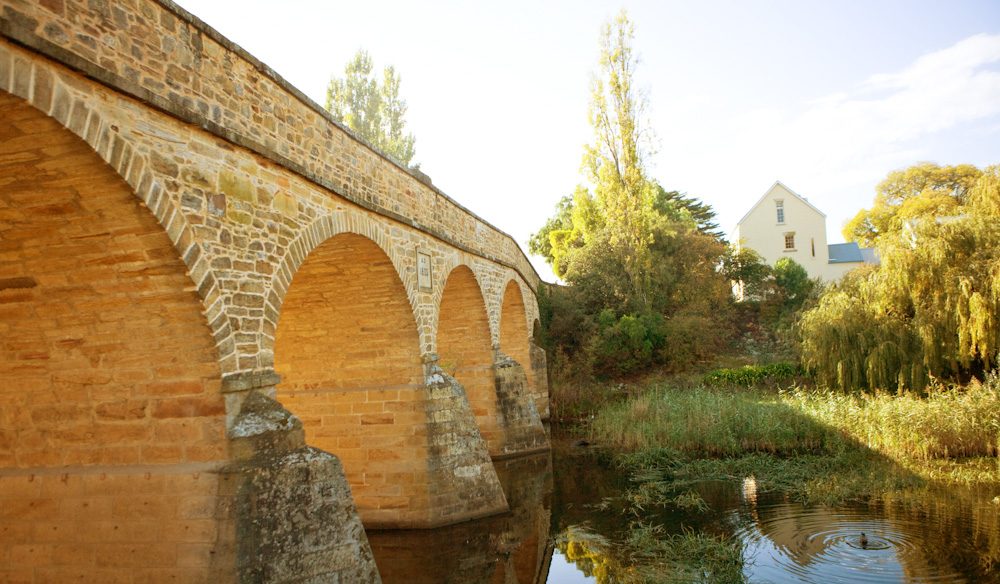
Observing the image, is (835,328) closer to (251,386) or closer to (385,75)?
(251,386)

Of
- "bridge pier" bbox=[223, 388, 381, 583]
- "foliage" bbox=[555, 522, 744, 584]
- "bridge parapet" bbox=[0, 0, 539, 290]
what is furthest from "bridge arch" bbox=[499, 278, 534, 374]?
"bridge pier" bbox=[223, 388, 381, 583]

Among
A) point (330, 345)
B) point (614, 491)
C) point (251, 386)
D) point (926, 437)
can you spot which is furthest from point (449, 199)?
point (926, 437)

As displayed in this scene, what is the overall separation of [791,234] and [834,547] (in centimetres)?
2590

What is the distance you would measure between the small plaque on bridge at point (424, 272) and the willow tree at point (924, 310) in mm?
9432

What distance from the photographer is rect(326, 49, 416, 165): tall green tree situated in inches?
1156

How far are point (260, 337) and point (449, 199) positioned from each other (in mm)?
6130

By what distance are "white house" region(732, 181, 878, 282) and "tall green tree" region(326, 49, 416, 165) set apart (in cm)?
1630

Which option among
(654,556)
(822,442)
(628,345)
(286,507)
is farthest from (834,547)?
(628,345)

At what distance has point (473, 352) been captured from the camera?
1354 centimetres

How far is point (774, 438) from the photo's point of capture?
39.6 feet

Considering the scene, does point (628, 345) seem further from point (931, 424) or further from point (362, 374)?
point (362, 374)

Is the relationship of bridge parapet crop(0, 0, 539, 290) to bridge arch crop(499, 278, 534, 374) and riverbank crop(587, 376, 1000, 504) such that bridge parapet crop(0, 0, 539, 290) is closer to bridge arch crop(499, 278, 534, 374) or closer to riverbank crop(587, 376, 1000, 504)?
riverbank crop(587, 376, 1000, 504)

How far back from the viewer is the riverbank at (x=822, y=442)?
378 inches

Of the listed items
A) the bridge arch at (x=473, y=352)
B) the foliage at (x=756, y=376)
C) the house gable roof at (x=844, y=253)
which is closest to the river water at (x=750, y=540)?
the bridge arch at (x=473, y=352)
